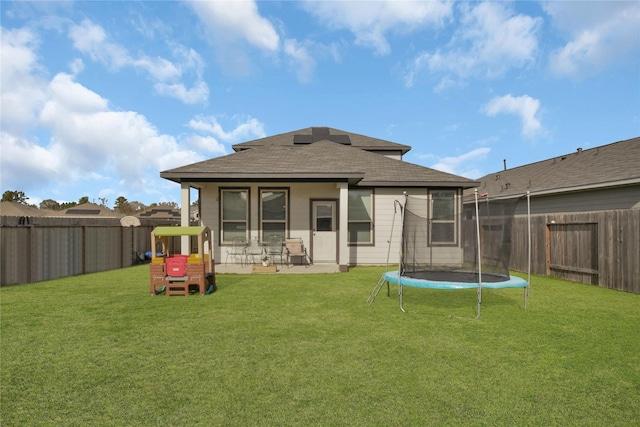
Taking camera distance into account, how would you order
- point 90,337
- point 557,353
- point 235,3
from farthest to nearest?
Answer: point 235,3, point 90,337, point 557,353

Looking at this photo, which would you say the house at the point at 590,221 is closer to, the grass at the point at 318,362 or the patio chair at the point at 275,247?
the grass at the point at 318,362

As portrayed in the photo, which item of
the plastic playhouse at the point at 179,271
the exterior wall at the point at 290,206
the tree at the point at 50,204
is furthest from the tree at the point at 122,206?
the plastic playhouse at the point at 179,271

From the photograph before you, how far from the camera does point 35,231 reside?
9.05 metres

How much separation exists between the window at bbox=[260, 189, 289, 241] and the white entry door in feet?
3.09

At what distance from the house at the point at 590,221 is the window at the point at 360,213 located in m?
4.61

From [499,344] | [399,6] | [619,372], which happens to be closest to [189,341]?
[499,344]

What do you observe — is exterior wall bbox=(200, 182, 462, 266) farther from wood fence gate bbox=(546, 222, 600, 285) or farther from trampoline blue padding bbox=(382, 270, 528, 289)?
trampoline blue padding bbox=(382, 270, 528, 289)

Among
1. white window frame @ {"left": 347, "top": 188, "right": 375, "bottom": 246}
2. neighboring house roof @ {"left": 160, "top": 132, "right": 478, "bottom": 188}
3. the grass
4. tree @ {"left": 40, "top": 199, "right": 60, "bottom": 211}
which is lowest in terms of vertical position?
the grass

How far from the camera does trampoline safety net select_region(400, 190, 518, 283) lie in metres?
6.47

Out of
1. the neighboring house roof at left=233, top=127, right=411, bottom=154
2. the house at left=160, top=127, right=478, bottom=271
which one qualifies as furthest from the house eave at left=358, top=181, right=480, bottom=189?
the neighboring house roof at left=233, top=127, right=411, bottom=154

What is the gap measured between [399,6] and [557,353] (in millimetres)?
9697

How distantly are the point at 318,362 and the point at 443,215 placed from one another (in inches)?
385

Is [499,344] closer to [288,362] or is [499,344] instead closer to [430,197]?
[288,362]

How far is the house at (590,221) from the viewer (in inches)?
309
